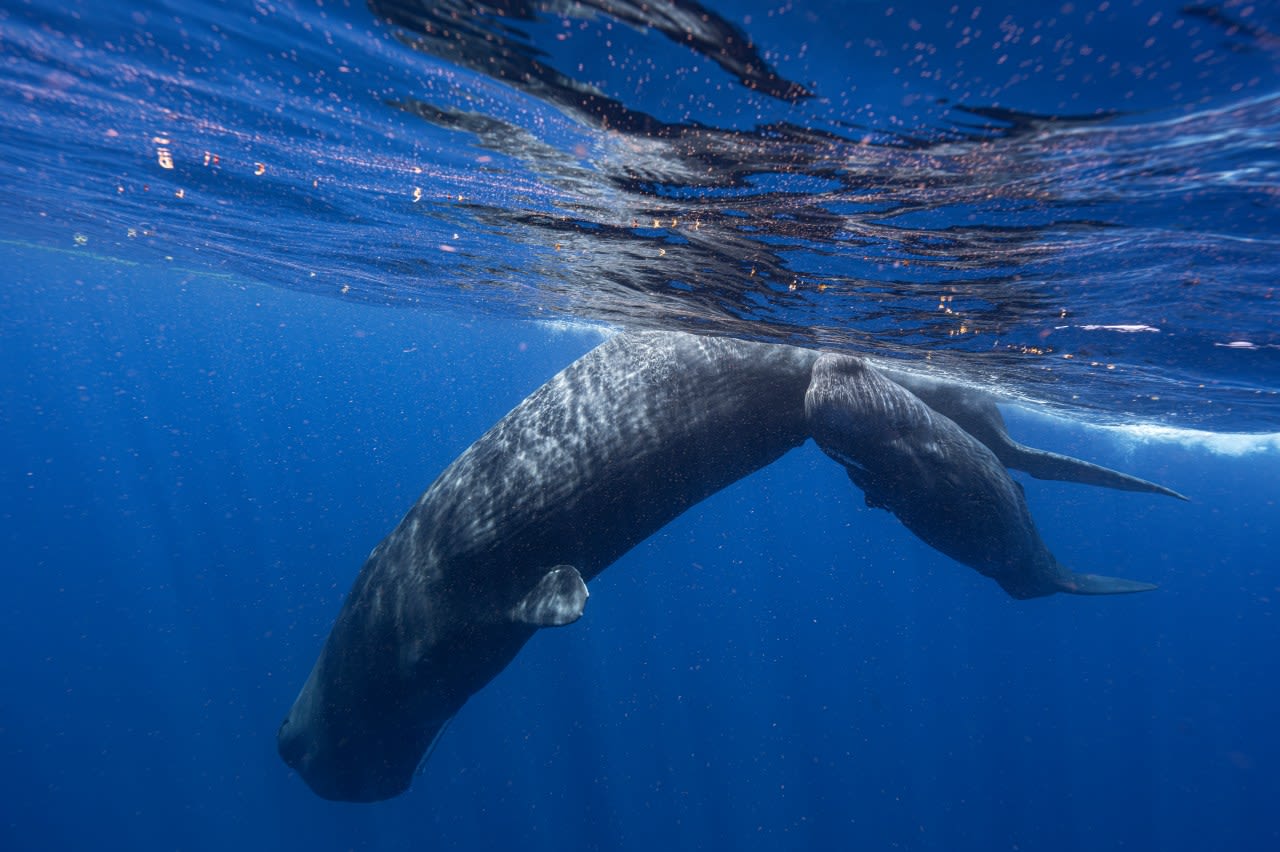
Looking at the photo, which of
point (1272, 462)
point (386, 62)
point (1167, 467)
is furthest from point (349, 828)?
point (1167, 467)

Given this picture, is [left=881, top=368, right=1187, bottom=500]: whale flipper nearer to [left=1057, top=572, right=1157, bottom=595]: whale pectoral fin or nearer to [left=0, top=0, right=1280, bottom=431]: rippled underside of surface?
[left=0, top=0, right=1280, bottom=431]: rippled underside of surface

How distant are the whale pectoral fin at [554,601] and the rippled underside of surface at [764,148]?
4.45 meters

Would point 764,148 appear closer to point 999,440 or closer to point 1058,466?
point 999,440

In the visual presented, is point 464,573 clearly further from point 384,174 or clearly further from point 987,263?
point 987,263

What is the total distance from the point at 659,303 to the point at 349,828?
78.4 ft

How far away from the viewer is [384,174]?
916 centimetres

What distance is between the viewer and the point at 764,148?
5.97 meters

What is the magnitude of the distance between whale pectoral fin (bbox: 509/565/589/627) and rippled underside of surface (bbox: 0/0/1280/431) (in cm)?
445

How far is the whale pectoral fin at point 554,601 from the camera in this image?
5512 millimetres

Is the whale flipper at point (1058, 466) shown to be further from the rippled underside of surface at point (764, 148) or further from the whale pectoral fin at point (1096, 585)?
the rippled underside of surface at point (764, 148)

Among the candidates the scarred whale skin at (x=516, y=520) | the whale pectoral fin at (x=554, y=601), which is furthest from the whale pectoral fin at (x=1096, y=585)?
the whale pectoral fin at (x=554, y=601)

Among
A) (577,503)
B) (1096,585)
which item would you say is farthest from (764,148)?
(1096,585)

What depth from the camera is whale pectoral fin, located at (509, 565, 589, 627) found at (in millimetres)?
5512

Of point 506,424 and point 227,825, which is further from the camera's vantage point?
point 227,825
